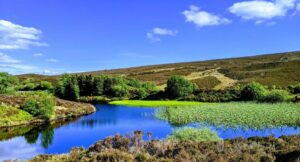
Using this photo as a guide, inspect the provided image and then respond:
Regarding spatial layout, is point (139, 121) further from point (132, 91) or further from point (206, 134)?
point (132, 91)

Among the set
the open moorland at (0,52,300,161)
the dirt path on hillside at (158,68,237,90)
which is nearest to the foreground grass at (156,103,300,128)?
the open moorland at (0,52,300,161)

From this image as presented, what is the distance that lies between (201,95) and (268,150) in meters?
71.9

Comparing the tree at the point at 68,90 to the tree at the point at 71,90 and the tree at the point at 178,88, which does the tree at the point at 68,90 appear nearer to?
the tree at the point at 71,90

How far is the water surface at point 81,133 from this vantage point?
31.4 m

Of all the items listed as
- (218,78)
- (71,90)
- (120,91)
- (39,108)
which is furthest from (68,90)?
(39,108)

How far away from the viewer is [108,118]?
177 ft

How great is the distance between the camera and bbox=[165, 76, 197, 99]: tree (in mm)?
86812

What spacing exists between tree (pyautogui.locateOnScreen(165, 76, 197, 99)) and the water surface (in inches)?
1402

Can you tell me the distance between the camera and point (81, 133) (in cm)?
4003

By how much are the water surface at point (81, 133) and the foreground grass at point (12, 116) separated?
14.1 feet

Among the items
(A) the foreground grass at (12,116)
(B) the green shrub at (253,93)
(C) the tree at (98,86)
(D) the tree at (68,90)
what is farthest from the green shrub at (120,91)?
(A) the foreground grass at (12,116)

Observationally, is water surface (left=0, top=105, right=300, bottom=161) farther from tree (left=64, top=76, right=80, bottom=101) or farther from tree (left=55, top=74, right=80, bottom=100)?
tree (left=55, top=74, right=80, bottom=100)

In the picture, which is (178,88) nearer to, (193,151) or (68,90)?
(68,90)

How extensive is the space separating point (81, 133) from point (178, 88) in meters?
48.7
